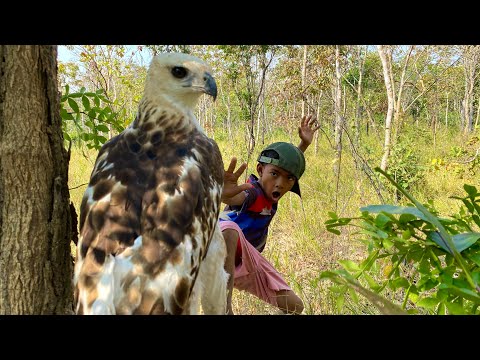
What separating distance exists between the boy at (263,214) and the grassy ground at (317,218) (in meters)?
0.26

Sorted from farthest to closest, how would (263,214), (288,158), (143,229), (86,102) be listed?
(263,214), (288,158), (86,102), (143,229)

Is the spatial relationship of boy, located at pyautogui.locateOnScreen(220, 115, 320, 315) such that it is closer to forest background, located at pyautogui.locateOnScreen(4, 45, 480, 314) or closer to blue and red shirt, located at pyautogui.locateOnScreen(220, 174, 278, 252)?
blue and red shirt, located at pyautogui.locateOnScreen(220, 174, 278, 252)

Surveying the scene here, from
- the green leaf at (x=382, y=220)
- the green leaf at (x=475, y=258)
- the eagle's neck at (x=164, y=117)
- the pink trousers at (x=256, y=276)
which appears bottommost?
the pink trousers at (x=256, y=276)

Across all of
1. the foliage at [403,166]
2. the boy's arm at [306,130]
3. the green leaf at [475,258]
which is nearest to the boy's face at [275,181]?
the boy's arm at [306,130]

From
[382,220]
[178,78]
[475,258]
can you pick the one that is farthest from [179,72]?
[475,258]

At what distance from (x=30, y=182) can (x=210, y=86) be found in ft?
2.95

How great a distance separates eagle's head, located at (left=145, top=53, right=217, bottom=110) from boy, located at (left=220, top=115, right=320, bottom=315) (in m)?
0.69

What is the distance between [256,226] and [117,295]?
5.85 feet

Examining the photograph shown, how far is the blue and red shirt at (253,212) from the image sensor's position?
10.4 ft

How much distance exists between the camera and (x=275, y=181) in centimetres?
321

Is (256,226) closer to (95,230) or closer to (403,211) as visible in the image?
(95,230)

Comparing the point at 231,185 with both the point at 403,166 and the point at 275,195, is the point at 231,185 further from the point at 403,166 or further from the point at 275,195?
the point at 403,166

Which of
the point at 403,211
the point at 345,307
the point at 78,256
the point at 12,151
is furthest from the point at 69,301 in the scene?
the point at 345,307

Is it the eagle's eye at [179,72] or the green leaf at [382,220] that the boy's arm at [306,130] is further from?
the green leaf at [382,220]
